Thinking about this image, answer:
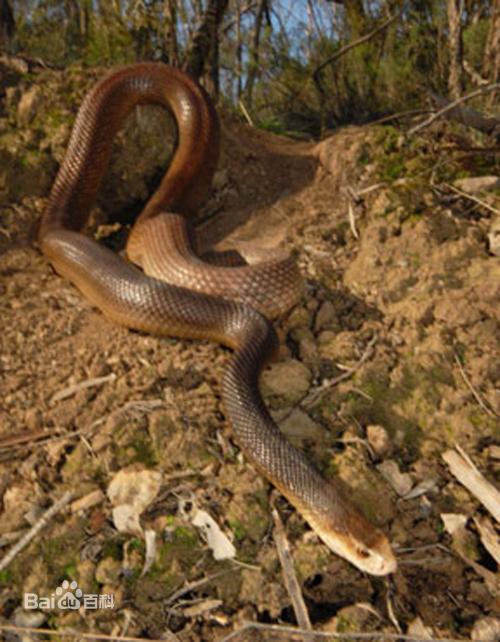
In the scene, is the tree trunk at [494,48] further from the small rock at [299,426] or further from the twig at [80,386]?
the twig at [80,386]

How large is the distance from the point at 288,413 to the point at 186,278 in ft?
5.08

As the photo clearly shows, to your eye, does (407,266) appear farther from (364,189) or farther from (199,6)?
(199,6)

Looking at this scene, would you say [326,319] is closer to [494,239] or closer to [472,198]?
[494,239]

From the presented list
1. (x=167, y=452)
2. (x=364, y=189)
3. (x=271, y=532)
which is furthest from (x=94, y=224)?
(x=271, y=532)

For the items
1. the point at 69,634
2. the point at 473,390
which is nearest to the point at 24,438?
the point at 69,634

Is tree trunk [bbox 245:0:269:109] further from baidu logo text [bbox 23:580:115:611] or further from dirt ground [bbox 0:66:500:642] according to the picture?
baidu logo text [bbox 23:580:115:611]

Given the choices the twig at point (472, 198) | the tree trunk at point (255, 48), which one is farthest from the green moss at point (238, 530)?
the tree trunk at point (255, 48)

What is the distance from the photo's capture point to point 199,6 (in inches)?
296

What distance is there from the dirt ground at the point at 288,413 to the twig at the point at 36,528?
0.03 m

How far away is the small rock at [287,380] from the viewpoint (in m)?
3.89

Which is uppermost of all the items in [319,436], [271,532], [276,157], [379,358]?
[276,157]

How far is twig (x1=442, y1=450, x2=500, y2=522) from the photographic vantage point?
3213 millimetres

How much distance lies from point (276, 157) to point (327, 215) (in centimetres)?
136

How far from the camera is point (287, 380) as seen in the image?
3977 millimetres
